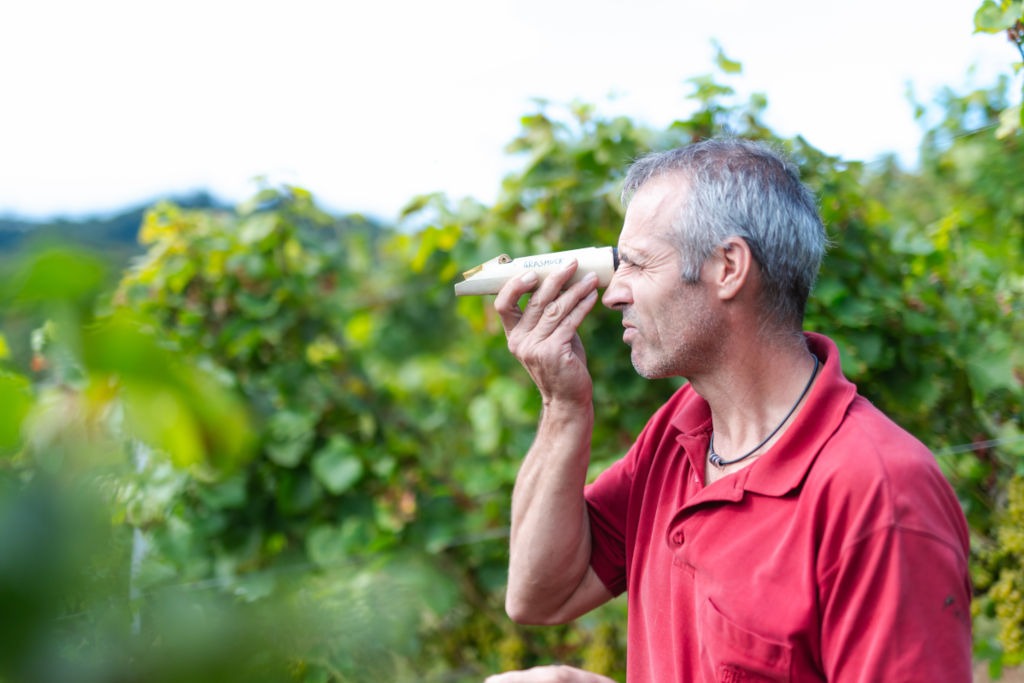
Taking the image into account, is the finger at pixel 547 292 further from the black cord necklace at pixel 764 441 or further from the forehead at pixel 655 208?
the black cord necklace at pixel 764 441

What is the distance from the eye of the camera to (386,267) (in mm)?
4277

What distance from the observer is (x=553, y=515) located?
1.81 m

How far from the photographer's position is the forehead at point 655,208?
167 cm

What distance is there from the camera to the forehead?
167 centimetres

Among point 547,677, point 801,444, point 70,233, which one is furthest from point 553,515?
point 70,233

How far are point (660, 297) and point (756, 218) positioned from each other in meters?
0.20

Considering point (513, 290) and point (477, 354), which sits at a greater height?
point (513, 290)

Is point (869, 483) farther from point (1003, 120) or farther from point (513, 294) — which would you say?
point (1003, 120)

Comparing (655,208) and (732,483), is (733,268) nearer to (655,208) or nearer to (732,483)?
(655,208)

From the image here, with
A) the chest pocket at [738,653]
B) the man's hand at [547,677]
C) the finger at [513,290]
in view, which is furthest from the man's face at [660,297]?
the man's hand at [547,677]

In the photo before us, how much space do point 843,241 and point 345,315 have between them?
182 centimetres

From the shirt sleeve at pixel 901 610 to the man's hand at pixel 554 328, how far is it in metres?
0.61

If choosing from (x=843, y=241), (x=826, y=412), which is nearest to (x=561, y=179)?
(x=843, y=241)

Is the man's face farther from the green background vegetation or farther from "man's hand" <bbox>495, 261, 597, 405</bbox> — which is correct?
the green background vegetation
